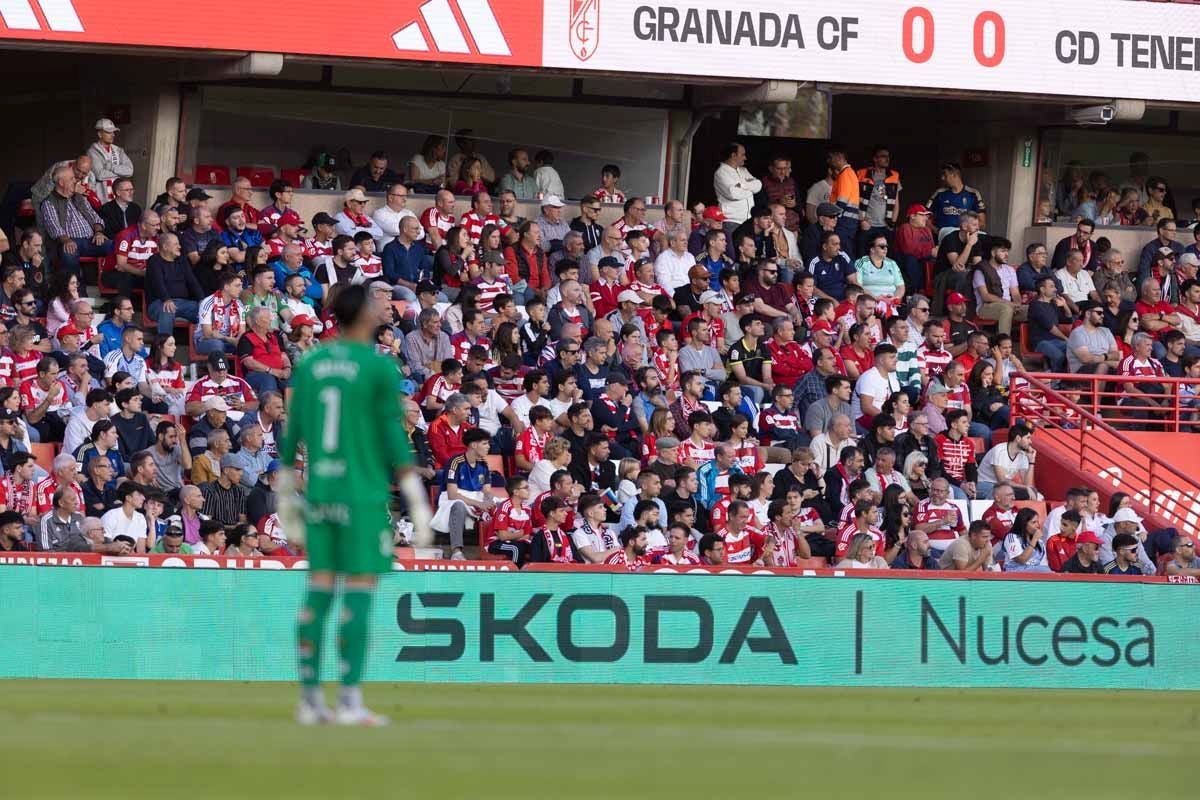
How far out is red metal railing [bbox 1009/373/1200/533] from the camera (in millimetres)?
21766

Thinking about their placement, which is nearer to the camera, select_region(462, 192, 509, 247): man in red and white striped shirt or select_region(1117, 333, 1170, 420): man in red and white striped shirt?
select_region(462, 192, 509, 247): man in red and white striped shirt

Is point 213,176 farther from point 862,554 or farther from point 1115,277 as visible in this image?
point 1115,277

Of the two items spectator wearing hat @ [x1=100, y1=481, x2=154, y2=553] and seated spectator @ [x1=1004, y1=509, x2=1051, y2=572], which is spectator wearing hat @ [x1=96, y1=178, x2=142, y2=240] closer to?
spectator wearing hat @ [x1=100, y1=481, x2=154, y2=553]

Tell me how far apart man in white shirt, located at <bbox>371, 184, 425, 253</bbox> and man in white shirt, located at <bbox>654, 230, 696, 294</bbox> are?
252 cm

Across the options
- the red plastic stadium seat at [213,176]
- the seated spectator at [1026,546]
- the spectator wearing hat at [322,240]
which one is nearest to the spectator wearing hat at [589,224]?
the spectator wearing hat at [322,240]

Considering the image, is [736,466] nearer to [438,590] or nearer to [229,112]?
[438,590]

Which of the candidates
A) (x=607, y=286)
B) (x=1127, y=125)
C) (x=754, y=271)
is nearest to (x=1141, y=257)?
(x=1127, y=125)

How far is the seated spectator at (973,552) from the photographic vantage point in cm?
1866

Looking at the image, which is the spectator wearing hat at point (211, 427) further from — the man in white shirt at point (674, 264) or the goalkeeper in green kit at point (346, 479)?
the goalkeeper in green kit at point (346, 479)

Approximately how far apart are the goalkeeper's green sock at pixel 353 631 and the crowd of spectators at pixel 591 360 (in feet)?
27.0

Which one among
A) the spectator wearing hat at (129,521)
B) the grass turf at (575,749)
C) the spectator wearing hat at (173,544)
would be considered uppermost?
the spectator wearing hat at (129,521)

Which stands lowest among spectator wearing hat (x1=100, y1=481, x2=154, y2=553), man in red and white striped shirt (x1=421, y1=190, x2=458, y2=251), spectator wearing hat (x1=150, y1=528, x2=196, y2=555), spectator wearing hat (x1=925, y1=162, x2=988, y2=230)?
spectator wearing hat (x1=150, y1=528, x2=196, y2=555)

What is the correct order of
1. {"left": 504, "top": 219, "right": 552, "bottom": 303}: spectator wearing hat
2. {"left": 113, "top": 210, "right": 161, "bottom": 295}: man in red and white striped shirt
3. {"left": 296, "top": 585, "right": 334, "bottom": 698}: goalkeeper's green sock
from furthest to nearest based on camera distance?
{"left": 504, "top": 219, "right": 552, "bottom": 303}: spectator wearing hat < {"left": 113, "top": 210, "right": 161, "bottom": 295}: man in red and white striped shirt < {"left": 296, "top": 585, "right": 334, "bottom": 698}: goalkeeper's green sock

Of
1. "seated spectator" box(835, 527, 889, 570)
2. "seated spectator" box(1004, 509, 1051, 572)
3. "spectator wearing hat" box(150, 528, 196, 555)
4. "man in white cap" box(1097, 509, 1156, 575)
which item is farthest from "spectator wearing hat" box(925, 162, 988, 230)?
"spectator wearing hat" box(150, 528, 196, 555)
